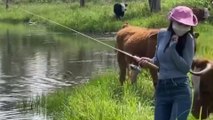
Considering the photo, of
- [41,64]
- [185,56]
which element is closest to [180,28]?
[185,56]

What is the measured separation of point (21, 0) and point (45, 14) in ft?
62.0

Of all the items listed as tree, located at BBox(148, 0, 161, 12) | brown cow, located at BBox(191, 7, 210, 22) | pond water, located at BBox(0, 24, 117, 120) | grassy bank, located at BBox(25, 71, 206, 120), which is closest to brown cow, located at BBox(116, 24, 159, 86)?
grassy bank, located at BBox(25, 71, 206, 120)

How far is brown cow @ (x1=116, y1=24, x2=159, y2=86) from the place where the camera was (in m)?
8.87

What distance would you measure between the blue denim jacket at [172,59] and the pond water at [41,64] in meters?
4.67

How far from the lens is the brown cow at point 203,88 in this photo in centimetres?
587

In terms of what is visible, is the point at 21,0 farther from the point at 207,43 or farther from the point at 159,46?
the point at 159,46

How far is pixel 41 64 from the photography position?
667 inches

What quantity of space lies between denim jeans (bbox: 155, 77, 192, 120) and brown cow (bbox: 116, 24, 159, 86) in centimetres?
297

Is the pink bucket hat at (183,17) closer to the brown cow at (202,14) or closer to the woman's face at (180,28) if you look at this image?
the woman's face at (180,28)

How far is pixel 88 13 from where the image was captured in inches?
1243

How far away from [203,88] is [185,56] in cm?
76

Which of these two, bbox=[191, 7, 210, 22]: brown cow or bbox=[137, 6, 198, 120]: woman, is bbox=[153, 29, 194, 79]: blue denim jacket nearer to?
bbox=[137, 6, 198, 120]: woman

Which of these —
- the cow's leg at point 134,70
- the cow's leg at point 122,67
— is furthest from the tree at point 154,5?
the cow's leg at point 134,70

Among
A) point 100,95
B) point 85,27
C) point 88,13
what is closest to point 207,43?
point 100,95
